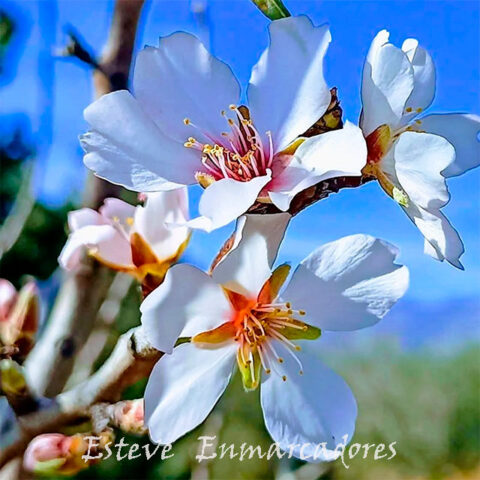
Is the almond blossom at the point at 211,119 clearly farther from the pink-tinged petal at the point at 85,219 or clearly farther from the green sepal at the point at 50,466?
the green sepal at the point at 50,466

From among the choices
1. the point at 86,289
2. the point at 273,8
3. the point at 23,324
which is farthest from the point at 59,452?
the point at 273,8

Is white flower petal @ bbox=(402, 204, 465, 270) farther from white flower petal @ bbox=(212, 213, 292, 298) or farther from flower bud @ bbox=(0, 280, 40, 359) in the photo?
flower bud @ bbox=(0, 280, 40, 359)

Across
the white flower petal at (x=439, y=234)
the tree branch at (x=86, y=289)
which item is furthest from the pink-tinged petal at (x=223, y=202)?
the tree branch at (x=86, y=289)

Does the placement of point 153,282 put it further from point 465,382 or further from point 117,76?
point 465,382

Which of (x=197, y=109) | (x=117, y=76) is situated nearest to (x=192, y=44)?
(x=197, y=109)

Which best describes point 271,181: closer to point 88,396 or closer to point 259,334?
point 259,334

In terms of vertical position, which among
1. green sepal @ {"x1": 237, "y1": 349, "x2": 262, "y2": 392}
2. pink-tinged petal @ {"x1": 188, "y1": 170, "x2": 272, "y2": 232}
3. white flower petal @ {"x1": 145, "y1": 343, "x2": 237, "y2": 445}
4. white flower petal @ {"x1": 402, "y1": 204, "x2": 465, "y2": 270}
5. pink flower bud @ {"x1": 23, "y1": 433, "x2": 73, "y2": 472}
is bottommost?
pink flower bud @ {"x1": 23, "y1": 433, "x2": 73, "y2": 472}

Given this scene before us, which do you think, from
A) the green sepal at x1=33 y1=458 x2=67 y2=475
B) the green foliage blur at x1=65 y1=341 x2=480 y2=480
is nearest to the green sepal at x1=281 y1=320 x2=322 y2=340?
A: the green sepal at x1=33 y1=458 x2=67 y2=475
